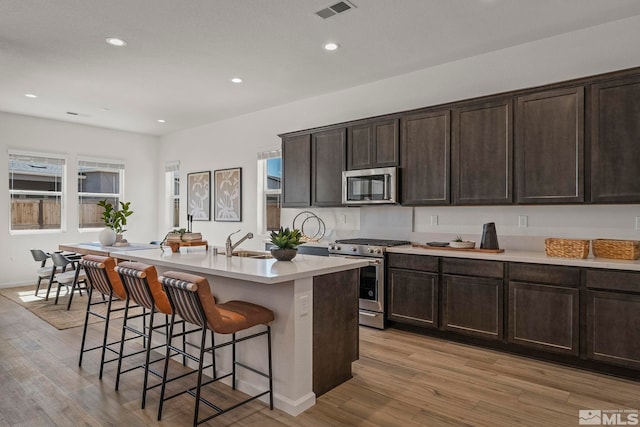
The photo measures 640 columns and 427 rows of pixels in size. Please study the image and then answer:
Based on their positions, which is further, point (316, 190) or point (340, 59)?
point (316, 190)

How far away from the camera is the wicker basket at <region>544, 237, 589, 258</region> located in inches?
126

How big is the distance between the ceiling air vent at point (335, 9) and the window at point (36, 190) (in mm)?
6092

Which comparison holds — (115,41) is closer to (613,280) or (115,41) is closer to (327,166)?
(327,166)

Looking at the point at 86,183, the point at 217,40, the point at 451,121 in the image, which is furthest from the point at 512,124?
the point at 86,183

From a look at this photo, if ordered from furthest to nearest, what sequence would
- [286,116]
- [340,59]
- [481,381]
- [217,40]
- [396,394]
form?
[286,116] < [340,59] < [217,40] < [481,381] < [396,394]

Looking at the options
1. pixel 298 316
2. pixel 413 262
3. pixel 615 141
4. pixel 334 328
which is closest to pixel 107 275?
pixel 298 316

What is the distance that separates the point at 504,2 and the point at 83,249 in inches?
221

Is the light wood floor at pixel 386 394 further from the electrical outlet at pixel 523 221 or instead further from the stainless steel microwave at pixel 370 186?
the stainless steel microwave at pixel 370 186

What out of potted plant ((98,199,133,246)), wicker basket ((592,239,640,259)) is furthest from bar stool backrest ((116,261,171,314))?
wicker basket ((592,239,640,259))

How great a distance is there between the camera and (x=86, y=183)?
750 centimetres

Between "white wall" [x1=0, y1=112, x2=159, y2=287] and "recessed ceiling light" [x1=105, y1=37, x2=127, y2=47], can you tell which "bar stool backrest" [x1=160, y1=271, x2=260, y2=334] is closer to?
"recessed ceiling light" [x1=105, y1=37, x2=127, y2=47]

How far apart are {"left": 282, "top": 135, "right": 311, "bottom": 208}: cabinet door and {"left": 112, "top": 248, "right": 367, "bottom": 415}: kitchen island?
7.36ft

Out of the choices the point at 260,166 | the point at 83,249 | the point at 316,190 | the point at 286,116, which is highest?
the point at 286,116

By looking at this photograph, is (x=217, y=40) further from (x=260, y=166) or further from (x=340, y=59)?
(x=260, y=166)
